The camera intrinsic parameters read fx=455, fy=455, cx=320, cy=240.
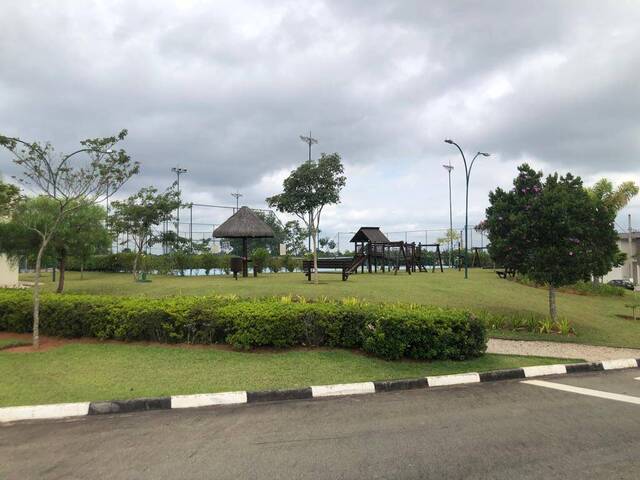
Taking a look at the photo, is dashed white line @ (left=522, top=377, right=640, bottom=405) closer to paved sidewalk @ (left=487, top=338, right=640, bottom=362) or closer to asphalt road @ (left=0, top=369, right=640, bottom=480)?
asphalt road @ (left=0, top=369, right=640, bottom=480)

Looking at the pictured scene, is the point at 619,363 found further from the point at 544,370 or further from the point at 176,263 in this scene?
the point at 176,263

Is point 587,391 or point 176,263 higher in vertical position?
point 176,263

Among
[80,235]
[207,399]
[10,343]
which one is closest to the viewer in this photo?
[207,399]

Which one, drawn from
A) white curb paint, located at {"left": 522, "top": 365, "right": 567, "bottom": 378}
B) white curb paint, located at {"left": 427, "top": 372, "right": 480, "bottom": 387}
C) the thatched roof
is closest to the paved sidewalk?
white curb paint, located at {"left": 522, "top": 365, "right": 567, "bottom": 378}

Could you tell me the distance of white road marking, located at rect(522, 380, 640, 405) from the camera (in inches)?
212

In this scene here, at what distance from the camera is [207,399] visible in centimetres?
513

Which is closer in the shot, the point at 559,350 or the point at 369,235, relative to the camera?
the point at 559,350

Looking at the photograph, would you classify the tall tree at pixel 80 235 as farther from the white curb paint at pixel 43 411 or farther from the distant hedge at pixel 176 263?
the white curb paint at pixel 43 411

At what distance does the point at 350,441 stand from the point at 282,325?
3325 millimetres

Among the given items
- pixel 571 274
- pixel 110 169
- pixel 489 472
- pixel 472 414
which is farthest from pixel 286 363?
pixel 571 274

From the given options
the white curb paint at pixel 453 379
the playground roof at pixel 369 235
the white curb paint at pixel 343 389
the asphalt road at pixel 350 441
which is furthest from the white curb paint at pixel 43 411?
the playground roof at pixel 369 235

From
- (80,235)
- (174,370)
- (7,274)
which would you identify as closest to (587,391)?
(174,370)

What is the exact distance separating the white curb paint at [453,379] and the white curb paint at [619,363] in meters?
2.57

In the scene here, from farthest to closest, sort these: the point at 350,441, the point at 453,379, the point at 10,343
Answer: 1. the point at 10,343
2. the point at 453,379
3. the point at 350,441
